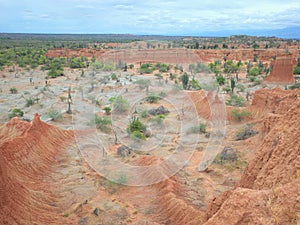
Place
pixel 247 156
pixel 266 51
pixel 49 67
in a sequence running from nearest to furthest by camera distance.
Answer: pixel 247 156 < pixel 49 67 < pixel 266 51

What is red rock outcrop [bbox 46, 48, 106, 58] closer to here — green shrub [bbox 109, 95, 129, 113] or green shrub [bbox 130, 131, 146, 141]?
green shrub [bbox 109, 95, 129, 113]

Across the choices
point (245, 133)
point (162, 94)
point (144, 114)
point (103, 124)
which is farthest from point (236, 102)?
point (103, 124)

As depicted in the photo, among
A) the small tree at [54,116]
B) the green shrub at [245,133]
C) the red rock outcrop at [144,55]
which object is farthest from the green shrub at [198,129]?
the small tree at [54,116]

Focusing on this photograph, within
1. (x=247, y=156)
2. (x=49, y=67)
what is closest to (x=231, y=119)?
(x=247, y=156)

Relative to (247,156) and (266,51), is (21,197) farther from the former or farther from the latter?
(266,51)

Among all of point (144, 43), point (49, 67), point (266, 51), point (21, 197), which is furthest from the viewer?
point (266, 51)

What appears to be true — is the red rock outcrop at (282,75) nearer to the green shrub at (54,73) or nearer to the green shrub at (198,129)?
the green shrub at (198,129)

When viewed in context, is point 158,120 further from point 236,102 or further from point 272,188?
point 272,188
